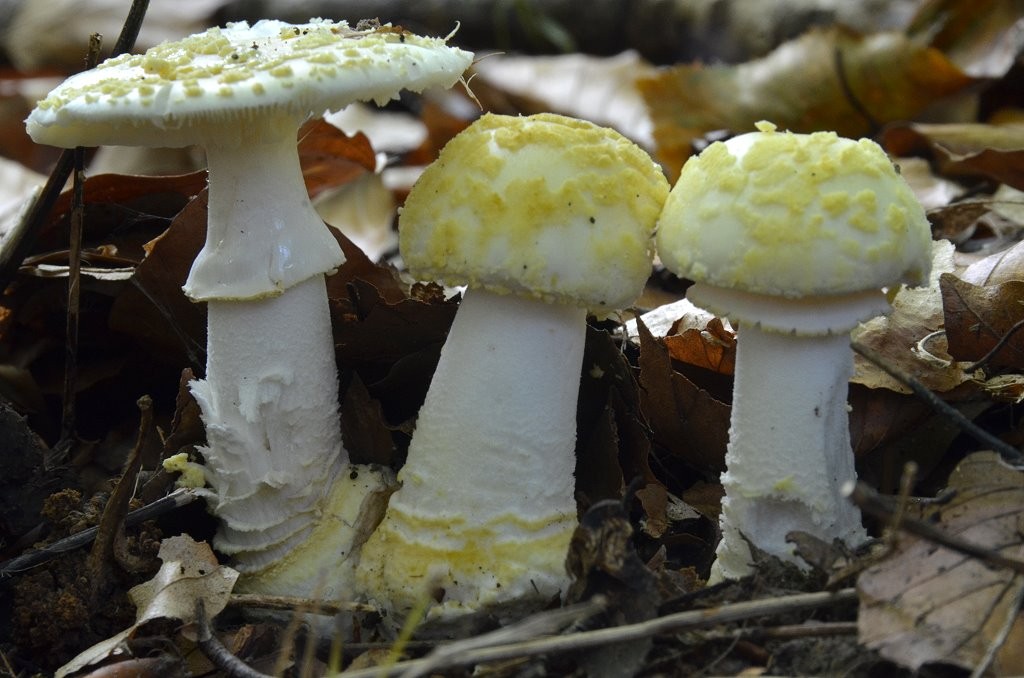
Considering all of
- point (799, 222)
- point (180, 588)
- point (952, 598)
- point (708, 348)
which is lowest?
point (180, 588)

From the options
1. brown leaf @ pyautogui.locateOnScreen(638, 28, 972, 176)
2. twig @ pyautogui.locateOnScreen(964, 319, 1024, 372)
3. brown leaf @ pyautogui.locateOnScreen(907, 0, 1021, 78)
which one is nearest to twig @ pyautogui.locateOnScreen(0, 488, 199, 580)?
twig @ pyautogui.locateOnScreen(964, 319, 1024, 372)

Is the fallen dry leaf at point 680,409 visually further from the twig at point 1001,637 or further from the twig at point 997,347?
the twig at point 1001,637

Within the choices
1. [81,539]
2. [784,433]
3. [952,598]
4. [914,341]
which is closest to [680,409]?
[784,433]

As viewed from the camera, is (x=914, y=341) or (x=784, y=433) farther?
(x=914, y=341)

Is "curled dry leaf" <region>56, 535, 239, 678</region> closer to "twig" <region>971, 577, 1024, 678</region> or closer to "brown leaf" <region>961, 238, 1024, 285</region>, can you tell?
"twig" <region>971, 577, 1024, 678</region>

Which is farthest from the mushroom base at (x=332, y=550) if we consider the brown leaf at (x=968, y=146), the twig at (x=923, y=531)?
the brown leaf at (x=968, y=146)

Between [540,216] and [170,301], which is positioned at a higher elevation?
[540,216]

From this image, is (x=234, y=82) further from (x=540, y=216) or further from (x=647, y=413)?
(x=647, y=413)
